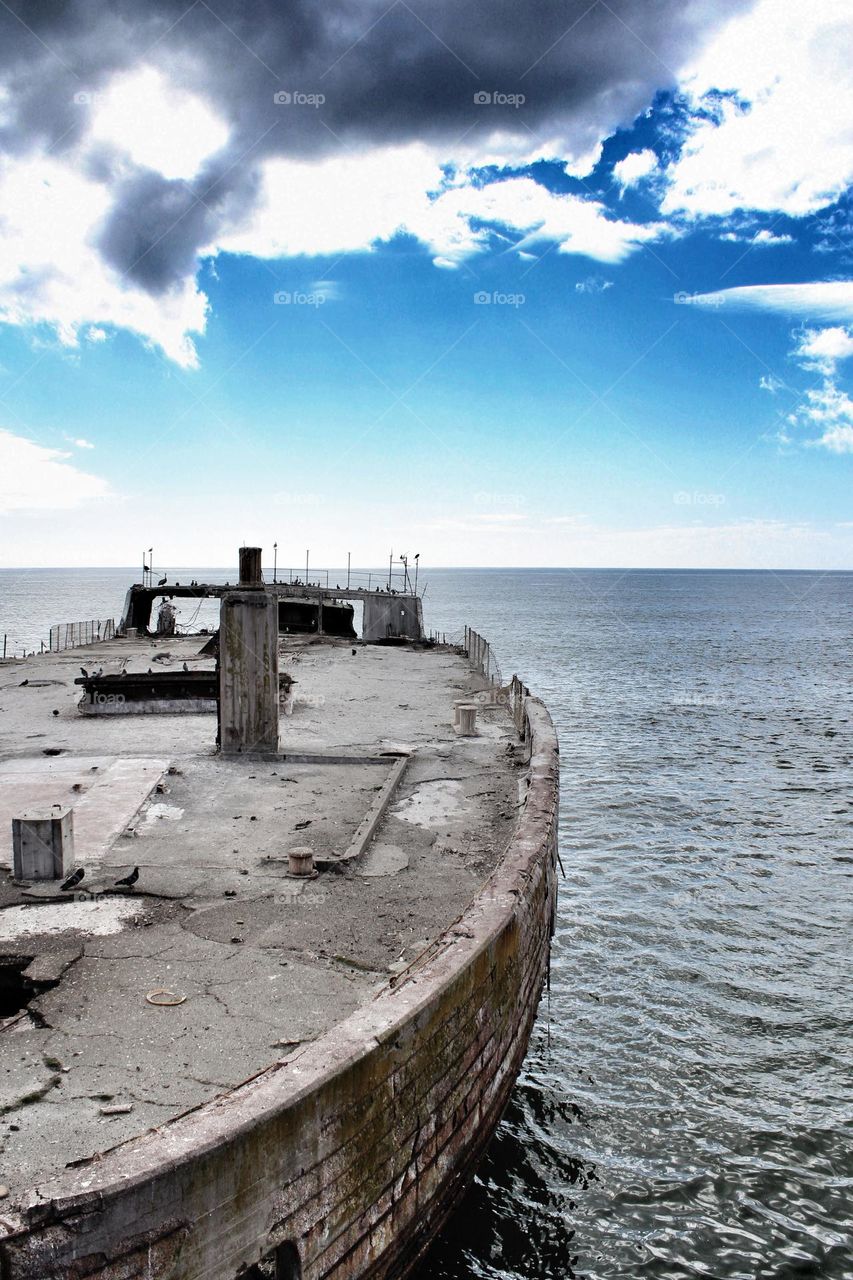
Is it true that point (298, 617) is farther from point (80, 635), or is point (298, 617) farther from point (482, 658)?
point (482, 658)

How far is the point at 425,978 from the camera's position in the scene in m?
5.83

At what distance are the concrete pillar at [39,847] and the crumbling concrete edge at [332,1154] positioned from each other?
11.7 feet

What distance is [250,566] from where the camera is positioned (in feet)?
42.9

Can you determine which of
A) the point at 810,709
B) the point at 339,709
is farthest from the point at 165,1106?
the point at 810,709

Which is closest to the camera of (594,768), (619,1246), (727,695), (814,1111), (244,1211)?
(244,1211)

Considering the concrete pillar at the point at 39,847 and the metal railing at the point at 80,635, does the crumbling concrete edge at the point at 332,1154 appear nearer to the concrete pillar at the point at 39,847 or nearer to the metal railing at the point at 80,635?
the concrete pillar at the point at 39,847

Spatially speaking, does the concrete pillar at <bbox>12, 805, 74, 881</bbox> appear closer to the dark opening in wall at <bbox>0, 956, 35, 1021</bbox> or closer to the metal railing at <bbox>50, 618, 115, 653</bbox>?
the dark opening in wall at <bbox>0, 956, 35, 1021</bbox>

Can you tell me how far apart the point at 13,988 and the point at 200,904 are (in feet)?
5.42

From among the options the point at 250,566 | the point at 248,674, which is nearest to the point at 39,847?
the point at 248,674

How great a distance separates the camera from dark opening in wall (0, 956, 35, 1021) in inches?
232

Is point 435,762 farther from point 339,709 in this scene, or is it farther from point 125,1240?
point 125,1240

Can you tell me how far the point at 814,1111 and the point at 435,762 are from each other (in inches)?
252

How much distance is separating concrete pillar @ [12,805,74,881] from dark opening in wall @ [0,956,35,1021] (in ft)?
4.90

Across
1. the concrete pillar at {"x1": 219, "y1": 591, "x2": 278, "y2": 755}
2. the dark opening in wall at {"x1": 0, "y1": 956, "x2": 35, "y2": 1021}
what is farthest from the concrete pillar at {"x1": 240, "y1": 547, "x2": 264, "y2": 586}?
the dark opening in wall at {"x1": 0, "y1": 956, "x2": 35, "y2": 1021}
